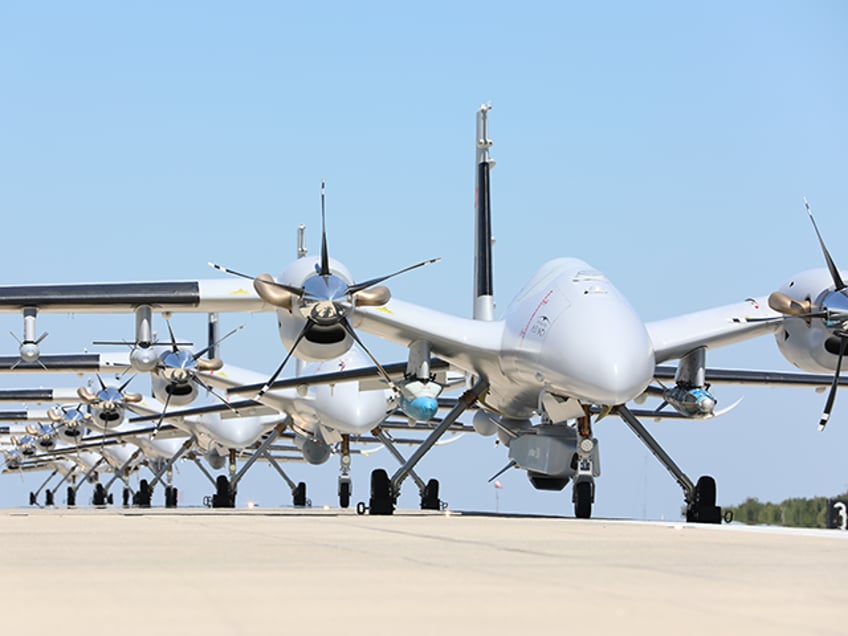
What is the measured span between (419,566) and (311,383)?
707 inches

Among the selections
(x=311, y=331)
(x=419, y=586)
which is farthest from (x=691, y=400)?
(x=419, y=586)

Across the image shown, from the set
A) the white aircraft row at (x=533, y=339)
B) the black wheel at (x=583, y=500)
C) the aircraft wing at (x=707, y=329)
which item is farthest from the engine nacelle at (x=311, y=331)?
the aircraft wing at (x=707, y=329)

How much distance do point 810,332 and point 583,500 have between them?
484cm

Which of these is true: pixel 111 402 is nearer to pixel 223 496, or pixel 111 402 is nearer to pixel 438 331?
pixel 223 496

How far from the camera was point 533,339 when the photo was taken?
66.0ft

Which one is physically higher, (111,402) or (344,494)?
(111,402)

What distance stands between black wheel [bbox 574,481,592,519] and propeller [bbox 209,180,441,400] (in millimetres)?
3559

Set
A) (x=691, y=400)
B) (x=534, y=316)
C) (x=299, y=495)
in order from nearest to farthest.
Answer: (x=534, y=316) → (x=691, y=400) → (x=299, y=495)

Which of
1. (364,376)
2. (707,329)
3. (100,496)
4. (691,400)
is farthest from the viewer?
(100,496)

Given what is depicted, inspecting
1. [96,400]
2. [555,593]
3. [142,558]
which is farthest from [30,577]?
[96,400]

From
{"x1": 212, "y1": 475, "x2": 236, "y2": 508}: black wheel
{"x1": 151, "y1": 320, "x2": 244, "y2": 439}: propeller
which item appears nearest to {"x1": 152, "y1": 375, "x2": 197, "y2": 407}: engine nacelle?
{"x1": 151, "y1": 320, "x2": 244, "y2": 439}: propeller

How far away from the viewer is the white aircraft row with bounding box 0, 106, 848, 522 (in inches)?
749

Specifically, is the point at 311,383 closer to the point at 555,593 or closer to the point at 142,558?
the point at 142,558

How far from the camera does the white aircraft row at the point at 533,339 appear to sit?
19.0 meters
